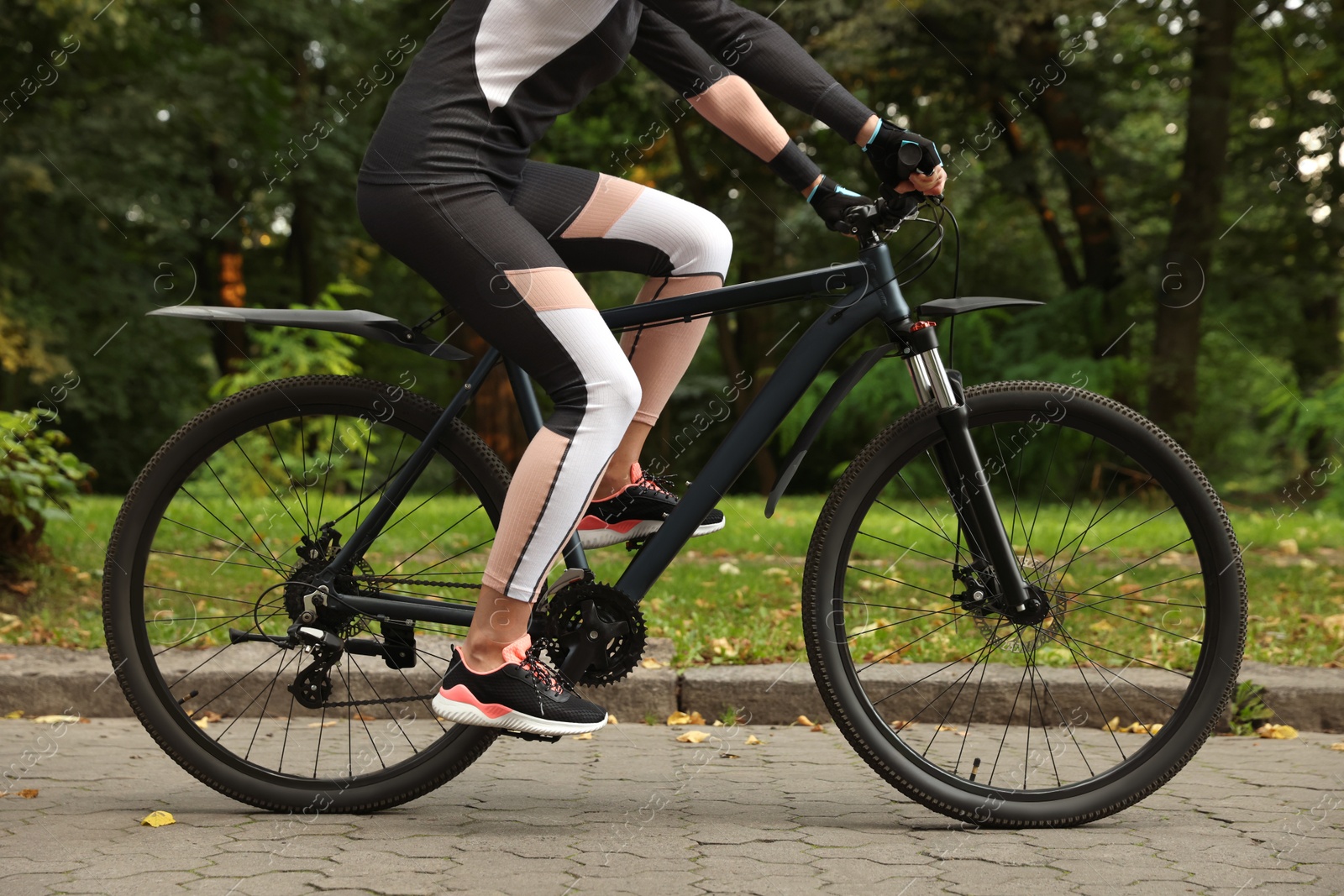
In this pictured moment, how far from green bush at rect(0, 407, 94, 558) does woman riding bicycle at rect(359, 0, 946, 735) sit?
334 centimetres

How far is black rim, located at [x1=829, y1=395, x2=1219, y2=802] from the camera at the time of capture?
10.1 feet

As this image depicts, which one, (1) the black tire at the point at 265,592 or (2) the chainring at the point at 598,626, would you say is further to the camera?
(1) the black tire at the point at 265,592

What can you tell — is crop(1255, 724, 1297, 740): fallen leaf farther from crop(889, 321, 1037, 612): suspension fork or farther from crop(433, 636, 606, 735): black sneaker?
crop(433, 636, 606, 735): black sneaker

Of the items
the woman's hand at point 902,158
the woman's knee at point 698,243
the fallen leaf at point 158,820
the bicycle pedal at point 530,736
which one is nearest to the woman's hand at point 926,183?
the woman's hand at point 902,158

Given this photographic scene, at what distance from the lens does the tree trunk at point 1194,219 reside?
1281 cm

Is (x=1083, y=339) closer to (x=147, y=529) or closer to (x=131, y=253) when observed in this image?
(x=147, y=529)

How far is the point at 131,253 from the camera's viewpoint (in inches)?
811

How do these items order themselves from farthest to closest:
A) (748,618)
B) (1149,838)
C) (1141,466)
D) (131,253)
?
1. (131,253)
2. (748,618)
3. (1141,466)
4. (1149,838)

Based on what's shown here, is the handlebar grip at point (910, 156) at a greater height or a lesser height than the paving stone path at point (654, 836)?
greater

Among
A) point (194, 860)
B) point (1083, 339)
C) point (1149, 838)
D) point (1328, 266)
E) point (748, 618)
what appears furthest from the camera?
point (1083, 339)

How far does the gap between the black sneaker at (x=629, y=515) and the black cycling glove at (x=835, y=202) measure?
754 millimetres

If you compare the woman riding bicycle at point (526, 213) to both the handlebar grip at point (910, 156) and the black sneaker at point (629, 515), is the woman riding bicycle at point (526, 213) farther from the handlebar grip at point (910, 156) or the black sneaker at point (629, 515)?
the black sneaker at point (629, 515)

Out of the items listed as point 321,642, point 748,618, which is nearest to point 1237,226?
point 748,618

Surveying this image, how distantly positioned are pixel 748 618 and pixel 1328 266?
32.1ft
